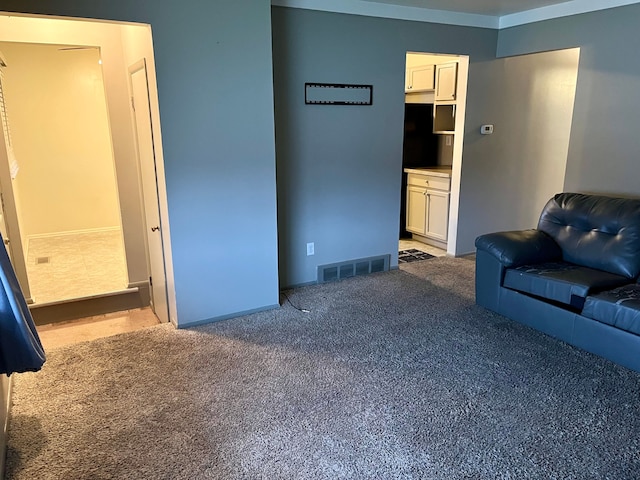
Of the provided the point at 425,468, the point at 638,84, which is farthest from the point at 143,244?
the point at 638,84

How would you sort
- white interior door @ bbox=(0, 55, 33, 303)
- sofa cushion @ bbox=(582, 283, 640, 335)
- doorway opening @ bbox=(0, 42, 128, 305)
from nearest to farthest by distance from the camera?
sofa cushion @ bbox=(582, 283, 640, 335)
white interior door @ bbox=(0, 55, 33, 303)
doorway opening @ bbox=(0, 42, 128, 305)

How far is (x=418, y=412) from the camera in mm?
2332

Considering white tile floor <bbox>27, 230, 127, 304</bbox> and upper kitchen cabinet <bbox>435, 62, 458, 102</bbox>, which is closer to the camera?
white tile floor <bbox>27, 230, 127, 304</bbox>

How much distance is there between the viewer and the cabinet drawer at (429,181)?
5129 mm

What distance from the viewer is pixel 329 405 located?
2402mm

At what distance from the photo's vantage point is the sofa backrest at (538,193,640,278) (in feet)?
10.5

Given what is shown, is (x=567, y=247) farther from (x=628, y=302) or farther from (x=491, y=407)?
(x=491, y=407)

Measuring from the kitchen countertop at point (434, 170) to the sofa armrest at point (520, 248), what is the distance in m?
A: 1.65

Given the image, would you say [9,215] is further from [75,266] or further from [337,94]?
[337,94]

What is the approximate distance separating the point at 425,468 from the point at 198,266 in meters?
2.06

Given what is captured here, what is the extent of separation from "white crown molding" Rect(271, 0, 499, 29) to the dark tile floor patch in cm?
240

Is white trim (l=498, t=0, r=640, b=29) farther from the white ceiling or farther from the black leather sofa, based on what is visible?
the black leather sofa

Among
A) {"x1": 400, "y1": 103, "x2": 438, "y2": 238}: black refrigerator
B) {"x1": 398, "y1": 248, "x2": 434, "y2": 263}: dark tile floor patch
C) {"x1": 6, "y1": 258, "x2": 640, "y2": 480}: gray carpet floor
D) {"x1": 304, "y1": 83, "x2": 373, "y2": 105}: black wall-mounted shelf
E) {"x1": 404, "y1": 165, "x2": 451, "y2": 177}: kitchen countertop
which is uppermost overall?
{"x1": 304, "y1": 83, "x2": 373, "y2": 105}: black wall-mounted shelf

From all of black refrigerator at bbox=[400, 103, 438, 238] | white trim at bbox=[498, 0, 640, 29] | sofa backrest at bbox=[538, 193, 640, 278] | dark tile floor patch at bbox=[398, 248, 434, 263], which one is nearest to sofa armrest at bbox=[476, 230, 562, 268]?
sofa backrest at bbox=[538, 193, 640, 278]
